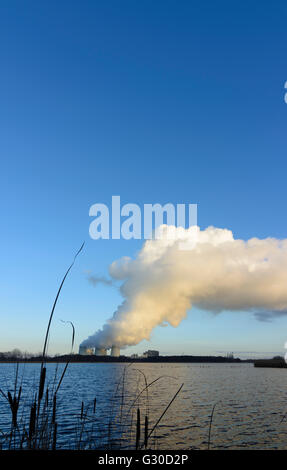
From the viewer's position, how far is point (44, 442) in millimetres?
8273

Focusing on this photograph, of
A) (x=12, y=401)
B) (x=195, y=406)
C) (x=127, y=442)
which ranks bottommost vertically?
(x=195, y=406)

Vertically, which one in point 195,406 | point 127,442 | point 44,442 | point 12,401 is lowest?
point 195,406

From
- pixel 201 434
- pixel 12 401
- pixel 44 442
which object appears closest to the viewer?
pixel 12 401

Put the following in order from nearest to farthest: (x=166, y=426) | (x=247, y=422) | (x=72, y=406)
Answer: (x=166, y=426) → (x=247, y=422) → (x=72, y=406)
